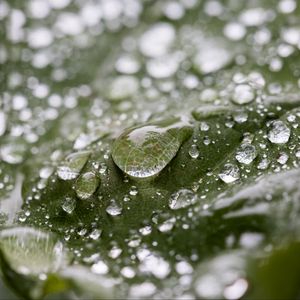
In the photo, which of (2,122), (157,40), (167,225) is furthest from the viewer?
(157,40)

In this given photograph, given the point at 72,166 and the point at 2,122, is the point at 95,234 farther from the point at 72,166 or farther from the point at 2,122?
the point at 2,122

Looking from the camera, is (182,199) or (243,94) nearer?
(182,199)

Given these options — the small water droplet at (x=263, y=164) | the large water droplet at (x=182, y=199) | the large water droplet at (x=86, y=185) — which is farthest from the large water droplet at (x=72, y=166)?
the small water droplet at (x=263, y=164)

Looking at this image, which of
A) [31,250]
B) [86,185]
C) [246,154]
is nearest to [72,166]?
[86,185]

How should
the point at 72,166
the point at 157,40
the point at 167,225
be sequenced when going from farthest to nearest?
the point at 157,40, the point at 72,166, the point at 167,225

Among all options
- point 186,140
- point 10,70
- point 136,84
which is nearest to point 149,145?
point 186,140

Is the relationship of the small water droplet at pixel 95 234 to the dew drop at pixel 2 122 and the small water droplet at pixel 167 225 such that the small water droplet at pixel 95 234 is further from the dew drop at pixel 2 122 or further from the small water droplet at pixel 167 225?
the dew drop at pixel 2 122
